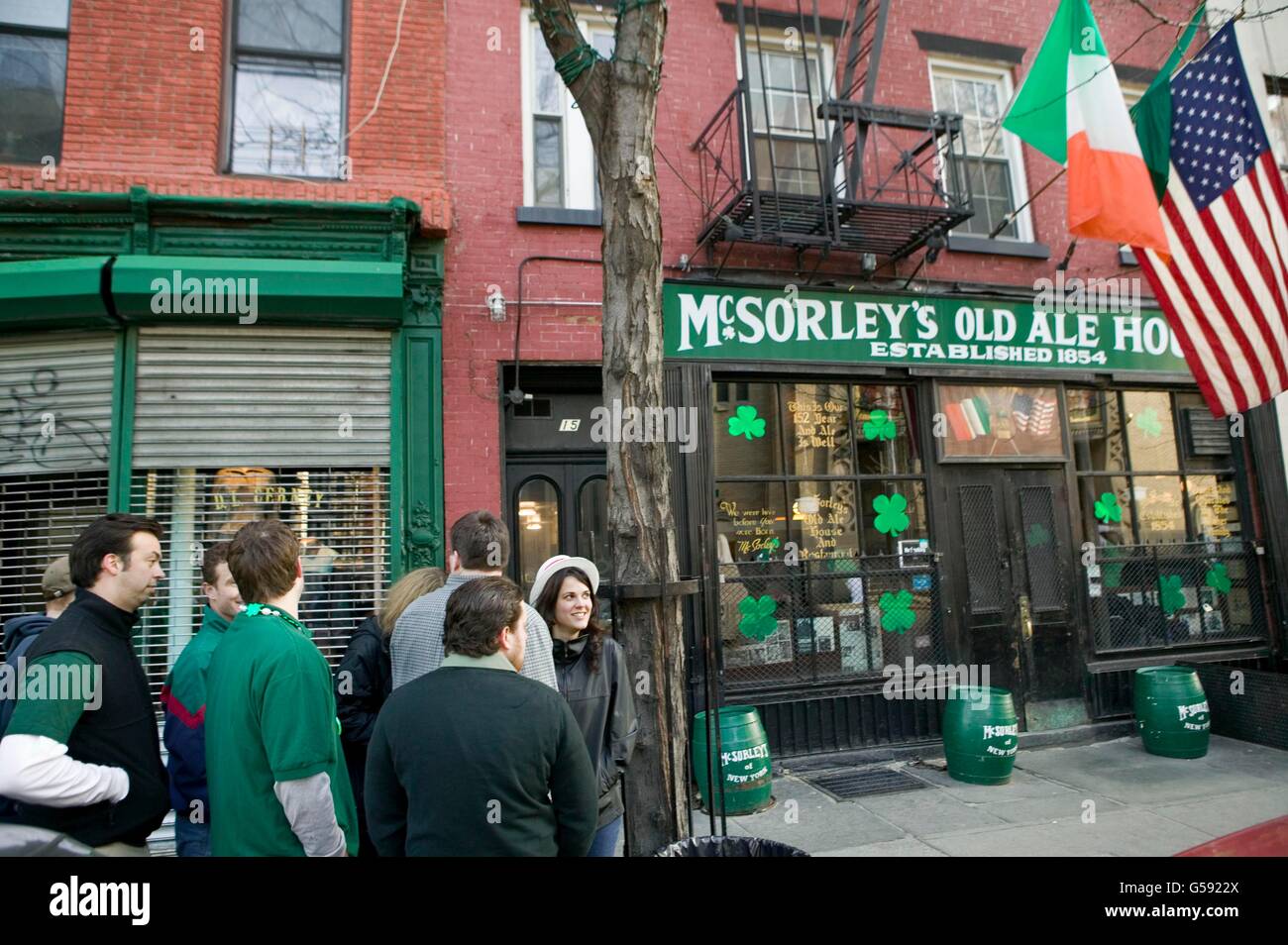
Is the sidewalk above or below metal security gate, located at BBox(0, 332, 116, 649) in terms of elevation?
below

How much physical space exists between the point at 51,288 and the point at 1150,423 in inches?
410

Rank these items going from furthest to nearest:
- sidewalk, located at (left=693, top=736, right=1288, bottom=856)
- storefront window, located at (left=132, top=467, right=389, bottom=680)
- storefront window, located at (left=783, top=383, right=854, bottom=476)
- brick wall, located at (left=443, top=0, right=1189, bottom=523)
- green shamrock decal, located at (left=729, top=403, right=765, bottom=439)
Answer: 1. storefront window, located at (left=783, top=383, right=854, bottom=476)
2. green shamrock decal, located at (left=729, top=403, right=765, bottom=439)
3. brick wall, located at (left=443, top=0, right=1189, bottom=523)
4. storefront window, located at (left=132, top=467, right=389, bottom=680)
5. sidewalk, located at (left=693, top=736, right=1288, bottom=856)

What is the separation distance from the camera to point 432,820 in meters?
2.18

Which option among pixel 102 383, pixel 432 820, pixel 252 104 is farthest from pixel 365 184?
pixel 432 820

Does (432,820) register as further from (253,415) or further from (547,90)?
(547,90)

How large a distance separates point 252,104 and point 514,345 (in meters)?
3.25

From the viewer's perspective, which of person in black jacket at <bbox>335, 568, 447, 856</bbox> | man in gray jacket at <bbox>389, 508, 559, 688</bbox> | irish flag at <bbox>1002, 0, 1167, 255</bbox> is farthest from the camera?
irish flag at <bbox>1002, 0, 1167, 255</bbox>

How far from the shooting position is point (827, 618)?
6.97m

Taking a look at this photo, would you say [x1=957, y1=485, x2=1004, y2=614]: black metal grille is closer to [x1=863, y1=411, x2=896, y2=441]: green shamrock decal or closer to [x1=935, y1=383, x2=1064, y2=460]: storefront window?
[x1=935, y1=383, x2=1064, y2=460]: storefront window

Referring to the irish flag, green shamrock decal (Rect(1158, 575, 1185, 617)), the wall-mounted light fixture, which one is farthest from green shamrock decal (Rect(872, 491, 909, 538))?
the wall-mounted light fixture

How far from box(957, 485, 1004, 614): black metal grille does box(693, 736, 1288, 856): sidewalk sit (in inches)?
57.6

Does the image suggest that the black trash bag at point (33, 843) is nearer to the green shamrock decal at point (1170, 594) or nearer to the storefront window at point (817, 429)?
the storefront window at point (817, 429)

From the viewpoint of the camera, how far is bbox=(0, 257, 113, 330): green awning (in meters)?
5.66

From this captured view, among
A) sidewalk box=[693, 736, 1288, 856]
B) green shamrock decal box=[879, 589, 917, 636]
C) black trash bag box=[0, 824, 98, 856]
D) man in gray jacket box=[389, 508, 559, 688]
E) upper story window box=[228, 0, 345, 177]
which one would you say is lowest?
sidewalk box=[693, 736, 1288, 856]
